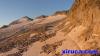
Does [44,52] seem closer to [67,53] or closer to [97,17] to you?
[67,53]

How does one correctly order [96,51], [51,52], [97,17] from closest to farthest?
[96,51]
[97,17]
[51,52]

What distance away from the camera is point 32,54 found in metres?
31.2

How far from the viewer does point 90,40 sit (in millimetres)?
23422

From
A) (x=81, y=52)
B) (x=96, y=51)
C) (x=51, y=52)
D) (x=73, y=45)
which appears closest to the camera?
(x=96, y=51)

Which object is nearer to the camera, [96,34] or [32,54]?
[96,34]

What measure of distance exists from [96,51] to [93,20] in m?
5.41

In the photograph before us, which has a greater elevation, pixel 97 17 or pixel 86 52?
pixel 97 17

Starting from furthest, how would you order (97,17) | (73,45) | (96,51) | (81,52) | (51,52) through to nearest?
(51,52)
(73,45)
(97,17)
(81,52)
(96,51)

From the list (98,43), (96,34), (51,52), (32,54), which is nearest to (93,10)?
(96,34)

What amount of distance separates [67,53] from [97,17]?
5.84 metres

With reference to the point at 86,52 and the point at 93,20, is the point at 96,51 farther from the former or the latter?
the point at 93,20

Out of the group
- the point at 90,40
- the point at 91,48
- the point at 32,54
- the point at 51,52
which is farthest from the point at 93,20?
the point at 32,54

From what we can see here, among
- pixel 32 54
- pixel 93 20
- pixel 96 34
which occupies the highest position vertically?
pixel 93 20

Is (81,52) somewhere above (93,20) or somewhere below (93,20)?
below
